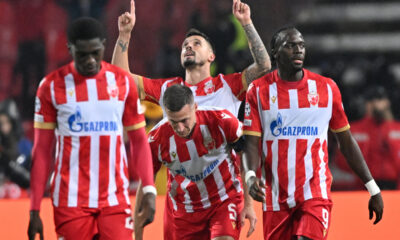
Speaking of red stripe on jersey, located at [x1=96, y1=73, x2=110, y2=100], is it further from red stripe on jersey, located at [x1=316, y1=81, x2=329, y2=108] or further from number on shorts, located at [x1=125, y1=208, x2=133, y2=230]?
red stripe on jersey, located at [x1=316, y1=81, x2=329, y2=108]

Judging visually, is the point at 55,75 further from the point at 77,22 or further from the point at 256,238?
the point at 256,238

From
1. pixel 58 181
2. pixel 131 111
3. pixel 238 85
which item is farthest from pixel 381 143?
pixel 58 181

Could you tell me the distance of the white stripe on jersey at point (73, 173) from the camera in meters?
3.40

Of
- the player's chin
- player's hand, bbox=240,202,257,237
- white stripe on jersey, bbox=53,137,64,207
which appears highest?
the player's chin

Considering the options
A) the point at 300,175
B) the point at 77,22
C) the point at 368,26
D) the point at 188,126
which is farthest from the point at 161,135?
the point at 368,26

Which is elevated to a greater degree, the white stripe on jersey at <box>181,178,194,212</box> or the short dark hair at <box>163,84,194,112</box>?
the short dark hair at <box>163,84,194,112</box>

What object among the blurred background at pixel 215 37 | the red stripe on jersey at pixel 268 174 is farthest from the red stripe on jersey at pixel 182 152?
the blurred background at pixel 215 37

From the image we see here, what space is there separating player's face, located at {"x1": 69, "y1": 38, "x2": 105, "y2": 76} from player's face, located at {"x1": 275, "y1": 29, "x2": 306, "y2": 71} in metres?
Answer: 1.17

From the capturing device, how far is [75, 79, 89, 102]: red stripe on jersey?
3.41 m

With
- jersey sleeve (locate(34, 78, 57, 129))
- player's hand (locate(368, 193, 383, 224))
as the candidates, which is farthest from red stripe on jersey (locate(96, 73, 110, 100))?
player's hand (locate(368, 193, 383, 224))

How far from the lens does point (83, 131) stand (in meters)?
3.39

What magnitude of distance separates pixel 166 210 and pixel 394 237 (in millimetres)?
1672

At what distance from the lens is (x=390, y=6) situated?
965 centimetres

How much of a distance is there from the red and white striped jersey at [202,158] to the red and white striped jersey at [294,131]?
0.72 ft
